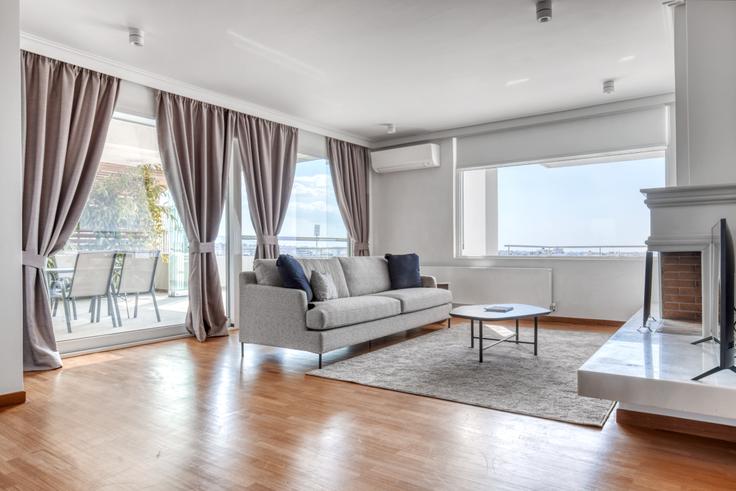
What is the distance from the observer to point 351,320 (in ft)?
13.0

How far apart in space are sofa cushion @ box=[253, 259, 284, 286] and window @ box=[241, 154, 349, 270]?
1.72 m

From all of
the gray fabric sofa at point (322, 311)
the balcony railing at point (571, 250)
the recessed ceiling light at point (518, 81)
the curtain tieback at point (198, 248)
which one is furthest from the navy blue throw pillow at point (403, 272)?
the recessed ceiling light at point (518, 81)

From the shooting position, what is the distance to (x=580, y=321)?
590 centimetres

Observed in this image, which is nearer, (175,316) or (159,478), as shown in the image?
(159,478)

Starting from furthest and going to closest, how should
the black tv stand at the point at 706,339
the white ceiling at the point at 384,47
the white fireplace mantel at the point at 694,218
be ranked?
the white ceiling at the point at 384,47
the white fireplace mantel at the point at 694,218
the black tv stand at the point at 706,339

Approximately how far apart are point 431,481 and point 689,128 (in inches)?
113

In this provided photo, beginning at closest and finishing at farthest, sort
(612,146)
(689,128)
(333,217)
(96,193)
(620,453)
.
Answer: (620,453)
(689,128)
(96,193)
(612,146)
(333,217)

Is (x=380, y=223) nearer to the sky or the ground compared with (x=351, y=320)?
nearer to the sky

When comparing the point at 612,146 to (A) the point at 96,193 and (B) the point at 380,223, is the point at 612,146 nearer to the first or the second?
(B) the point at 380,223

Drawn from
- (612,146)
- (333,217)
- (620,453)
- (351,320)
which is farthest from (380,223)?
(620,453)

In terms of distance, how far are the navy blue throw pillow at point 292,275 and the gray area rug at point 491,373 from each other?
0.67 m

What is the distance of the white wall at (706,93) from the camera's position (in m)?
3.12

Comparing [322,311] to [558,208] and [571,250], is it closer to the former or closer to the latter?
[571,250]

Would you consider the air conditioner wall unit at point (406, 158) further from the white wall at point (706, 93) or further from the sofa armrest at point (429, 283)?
the white wall at point (706, 93)
